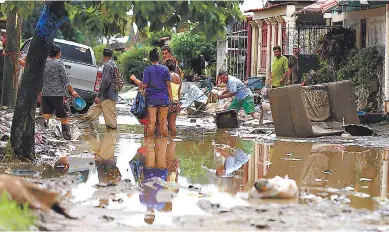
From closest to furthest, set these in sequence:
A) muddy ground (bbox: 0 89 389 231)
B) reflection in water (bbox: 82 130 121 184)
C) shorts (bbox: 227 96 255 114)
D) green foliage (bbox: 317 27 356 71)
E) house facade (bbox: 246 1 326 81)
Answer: muddy ground (bbox: 0 89 389 231) < reflection in water (bbox: 82 130 121 184) < shorts (bbox: 227 96 255 114) < green foliage (bbox: 317 27 356 71) < house facade (bbox: 246 1 326 81)

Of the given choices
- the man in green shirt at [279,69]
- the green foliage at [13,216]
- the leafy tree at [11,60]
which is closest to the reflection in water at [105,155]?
the green foliage at [13,216]

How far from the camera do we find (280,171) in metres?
11.3

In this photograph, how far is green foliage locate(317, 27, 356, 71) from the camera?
73.0 feet

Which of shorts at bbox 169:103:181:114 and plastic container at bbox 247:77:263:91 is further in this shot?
plastic container at bbox 247:77:263:91

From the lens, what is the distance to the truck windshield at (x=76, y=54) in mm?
23547

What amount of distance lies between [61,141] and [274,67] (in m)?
8.87

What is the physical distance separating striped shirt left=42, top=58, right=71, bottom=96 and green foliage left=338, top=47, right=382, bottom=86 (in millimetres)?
8326

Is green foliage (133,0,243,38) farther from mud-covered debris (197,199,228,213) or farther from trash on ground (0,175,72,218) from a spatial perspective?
trash on ground (0,175,72,218)

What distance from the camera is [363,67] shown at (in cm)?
2094

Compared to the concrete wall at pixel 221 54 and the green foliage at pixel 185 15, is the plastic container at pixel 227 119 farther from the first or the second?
the concrete wall at pixel 221 54

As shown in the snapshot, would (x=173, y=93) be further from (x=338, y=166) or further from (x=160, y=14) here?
(x=160, y=14)

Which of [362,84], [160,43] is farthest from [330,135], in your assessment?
[160,43]

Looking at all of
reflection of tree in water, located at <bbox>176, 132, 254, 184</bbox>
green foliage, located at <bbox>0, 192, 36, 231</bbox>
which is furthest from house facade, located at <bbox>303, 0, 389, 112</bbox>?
green foliage, located at <bbox>0, 192, 36, 231</bbox>

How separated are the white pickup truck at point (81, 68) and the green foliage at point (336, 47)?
19.4 feet
